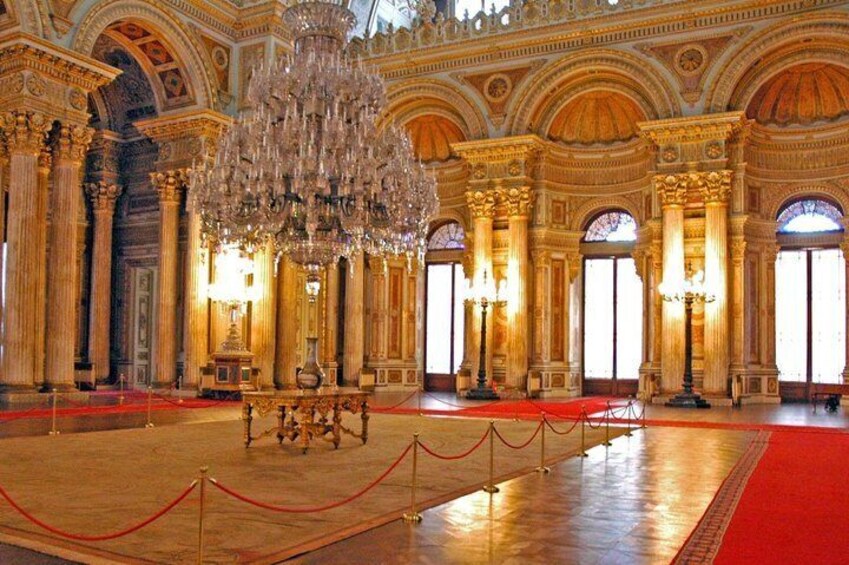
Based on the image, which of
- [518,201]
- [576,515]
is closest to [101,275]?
[518,201]

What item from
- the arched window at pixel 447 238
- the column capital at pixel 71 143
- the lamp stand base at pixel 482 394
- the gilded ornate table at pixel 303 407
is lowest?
the lamp stand base at pixel 482 394

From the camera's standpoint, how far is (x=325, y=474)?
911 centimetres

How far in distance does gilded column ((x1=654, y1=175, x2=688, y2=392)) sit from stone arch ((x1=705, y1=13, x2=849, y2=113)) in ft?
6.19

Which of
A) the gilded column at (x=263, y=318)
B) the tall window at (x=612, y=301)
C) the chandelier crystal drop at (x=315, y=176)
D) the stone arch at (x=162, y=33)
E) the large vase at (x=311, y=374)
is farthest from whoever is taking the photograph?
the tall window at (x=612, y=301)

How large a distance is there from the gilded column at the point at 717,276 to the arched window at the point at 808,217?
2.57 metres

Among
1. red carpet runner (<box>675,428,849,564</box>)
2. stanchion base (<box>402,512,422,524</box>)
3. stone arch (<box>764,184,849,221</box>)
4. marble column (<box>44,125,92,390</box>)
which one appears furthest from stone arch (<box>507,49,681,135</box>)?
stanchion base (<box>402,512,422,524</box>)

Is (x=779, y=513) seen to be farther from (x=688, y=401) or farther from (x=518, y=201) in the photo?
(x=518, y=201)

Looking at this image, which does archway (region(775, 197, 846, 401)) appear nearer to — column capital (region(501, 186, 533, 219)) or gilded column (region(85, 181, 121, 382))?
column capital (region(501, 186, 533, 219))

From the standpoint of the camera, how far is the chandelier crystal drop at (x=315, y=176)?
12.3m

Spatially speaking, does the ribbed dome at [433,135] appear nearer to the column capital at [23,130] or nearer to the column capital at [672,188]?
the column capital at [672,188]

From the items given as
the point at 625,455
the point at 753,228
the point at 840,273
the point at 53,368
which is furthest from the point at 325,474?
the point at 840,273

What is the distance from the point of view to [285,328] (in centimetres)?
2108

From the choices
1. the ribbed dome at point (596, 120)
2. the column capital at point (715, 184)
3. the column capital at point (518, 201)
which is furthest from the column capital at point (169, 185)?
the column capital at point (715, 184)

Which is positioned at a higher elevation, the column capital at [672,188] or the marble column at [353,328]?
the column capital at [672,188]
